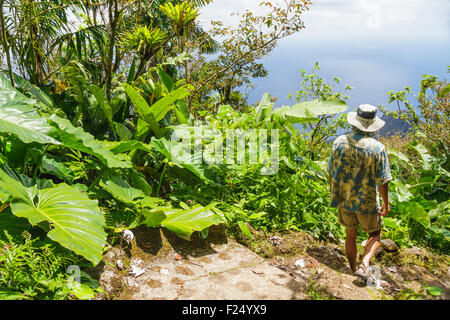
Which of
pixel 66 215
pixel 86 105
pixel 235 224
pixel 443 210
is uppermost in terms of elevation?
pixel 86 105

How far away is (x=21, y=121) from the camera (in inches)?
86.5

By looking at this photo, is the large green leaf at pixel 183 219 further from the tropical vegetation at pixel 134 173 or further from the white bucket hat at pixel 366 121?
the white bucket hat at pixel 366 121

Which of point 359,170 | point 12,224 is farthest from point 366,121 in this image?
point 12,224

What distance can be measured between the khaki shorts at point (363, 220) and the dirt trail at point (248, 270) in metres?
0.39

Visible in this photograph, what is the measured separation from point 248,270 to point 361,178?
1124 mm

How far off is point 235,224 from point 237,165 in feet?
1.90

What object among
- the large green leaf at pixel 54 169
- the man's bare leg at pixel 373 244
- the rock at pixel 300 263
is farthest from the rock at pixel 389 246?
the large green leaf at pixel 54 169

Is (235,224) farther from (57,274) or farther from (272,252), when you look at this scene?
(57,274)

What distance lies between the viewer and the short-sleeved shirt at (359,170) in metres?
2.61

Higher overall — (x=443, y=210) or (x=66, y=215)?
(x=66, y=215)

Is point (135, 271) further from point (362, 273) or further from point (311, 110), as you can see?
point (311, 110)

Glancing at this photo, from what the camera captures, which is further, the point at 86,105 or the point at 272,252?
the point at 86,105
